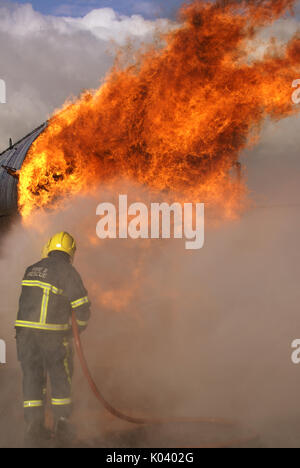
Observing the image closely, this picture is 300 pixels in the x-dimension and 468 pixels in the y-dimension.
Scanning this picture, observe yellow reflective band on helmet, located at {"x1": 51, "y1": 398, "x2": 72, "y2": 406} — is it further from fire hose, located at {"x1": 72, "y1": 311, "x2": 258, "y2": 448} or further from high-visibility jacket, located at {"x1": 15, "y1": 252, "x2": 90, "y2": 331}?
high-visibility jacket, located at {"x1": 15, "y1": 252, "x2": 90, "y2": 331}

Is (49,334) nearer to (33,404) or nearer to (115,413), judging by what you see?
(33,404)

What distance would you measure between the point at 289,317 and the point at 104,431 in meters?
4.42

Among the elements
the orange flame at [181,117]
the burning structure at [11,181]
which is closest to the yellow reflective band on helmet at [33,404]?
the orange flame at [181,117]

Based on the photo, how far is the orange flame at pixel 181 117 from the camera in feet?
18.9

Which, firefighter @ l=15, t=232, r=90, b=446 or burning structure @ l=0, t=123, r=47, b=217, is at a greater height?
burning structure @ l=0, t=123, r=47, b=217

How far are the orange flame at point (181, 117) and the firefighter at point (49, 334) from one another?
333 centimetres

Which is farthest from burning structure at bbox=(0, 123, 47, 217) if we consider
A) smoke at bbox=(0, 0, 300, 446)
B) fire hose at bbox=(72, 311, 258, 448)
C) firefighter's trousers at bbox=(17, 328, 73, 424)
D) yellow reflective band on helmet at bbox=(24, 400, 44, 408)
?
yellow reflective band on helmet at bbox=(24, 400, 44, 408)

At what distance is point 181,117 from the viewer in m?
6.24

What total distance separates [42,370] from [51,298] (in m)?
0.69

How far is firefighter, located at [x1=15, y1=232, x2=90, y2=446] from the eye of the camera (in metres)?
3.76

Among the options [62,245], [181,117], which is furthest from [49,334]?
[181,117]

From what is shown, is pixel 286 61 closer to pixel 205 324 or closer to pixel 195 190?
pixel 195 190

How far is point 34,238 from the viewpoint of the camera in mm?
7785
